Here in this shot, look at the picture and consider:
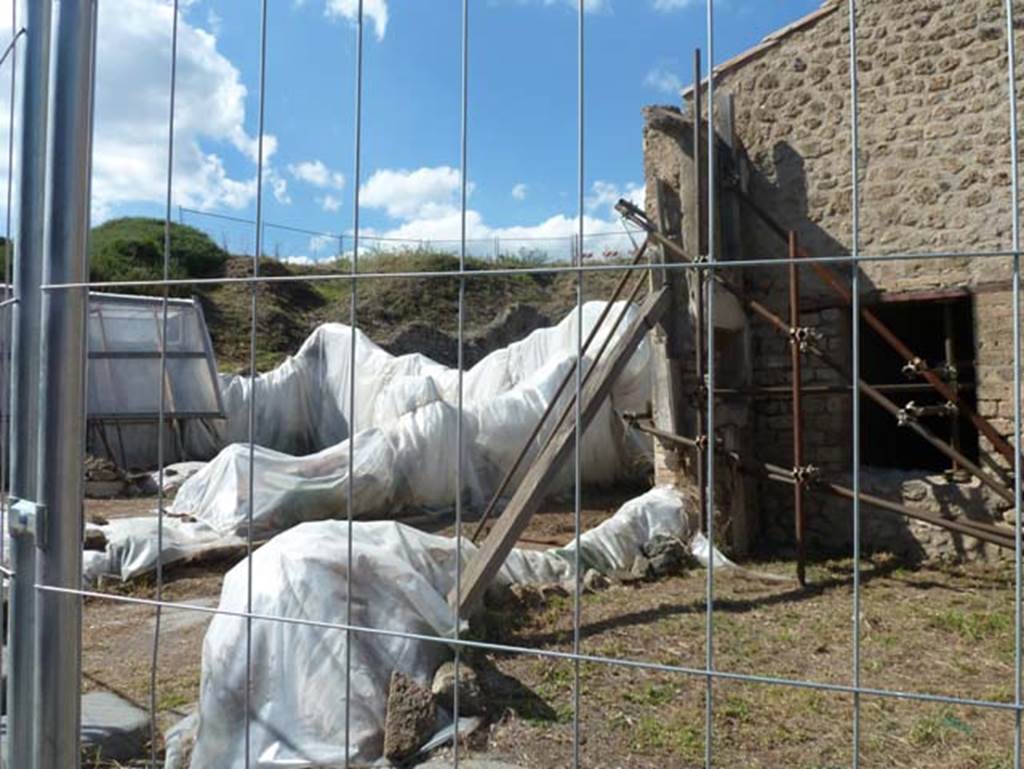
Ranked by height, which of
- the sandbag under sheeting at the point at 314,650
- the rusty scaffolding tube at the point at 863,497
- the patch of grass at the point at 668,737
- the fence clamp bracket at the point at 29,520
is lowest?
the patch of grass at the point at 668,737

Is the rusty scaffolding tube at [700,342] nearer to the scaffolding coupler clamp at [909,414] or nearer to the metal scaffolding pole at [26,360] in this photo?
the scaffolding coupler clamp at [909,414]

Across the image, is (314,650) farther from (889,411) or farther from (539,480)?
(889,411)

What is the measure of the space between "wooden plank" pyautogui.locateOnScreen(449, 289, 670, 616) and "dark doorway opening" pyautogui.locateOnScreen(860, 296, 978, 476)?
1733 mm

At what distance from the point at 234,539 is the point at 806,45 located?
590 cm

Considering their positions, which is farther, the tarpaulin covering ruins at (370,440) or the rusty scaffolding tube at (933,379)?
the tarpaulin covering ruins at (370,440)

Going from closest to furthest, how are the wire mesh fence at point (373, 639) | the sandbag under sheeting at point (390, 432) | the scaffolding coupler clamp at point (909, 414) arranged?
the wire mesh fence at point (373, 639) → the scaffolding coupler clamp at point (909, 414) → the sandbag under sheeting at point (390, 432)

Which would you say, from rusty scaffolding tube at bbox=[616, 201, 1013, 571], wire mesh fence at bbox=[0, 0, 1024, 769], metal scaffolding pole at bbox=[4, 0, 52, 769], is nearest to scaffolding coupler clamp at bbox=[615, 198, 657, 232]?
rusty scaffolding tube at bbox=[616, 201, 1013, 571]

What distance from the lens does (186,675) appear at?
13.6 feet

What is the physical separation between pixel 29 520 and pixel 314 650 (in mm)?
1636

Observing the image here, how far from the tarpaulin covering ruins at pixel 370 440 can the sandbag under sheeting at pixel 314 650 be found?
5.91 feet

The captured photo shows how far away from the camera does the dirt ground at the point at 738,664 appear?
328cm

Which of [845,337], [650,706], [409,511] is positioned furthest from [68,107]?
[409,511]

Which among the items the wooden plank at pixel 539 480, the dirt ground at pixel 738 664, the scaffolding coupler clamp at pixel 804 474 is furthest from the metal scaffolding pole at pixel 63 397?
the scaffolding coupler clamp at pixel 804 474

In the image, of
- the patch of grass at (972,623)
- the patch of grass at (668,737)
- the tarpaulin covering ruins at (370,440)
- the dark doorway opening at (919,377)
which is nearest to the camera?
the patch of grass at (668,737)
